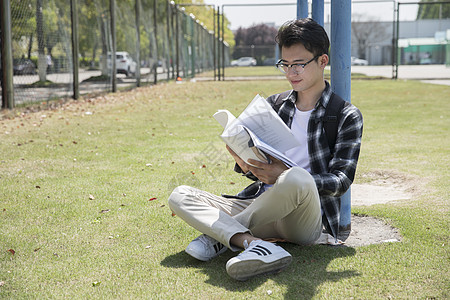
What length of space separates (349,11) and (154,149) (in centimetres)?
387

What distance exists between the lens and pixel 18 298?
2.59 meters

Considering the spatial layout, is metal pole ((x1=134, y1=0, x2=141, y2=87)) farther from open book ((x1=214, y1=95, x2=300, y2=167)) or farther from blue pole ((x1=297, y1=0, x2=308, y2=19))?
open book ((x1=214, y1=95, x2=300, y2=167))

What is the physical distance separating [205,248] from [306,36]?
135 cm

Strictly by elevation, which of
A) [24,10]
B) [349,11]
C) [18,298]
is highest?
[24,10]

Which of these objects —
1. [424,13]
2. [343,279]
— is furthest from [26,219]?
[424,13]

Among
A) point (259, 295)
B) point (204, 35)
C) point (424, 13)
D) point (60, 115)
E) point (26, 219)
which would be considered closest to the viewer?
point (259, 295)

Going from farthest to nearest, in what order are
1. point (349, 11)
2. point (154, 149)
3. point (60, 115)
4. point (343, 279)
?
1. point (60, 115)
2. point (154, 149)
3. point (349, 11)
4. point (343, 279)

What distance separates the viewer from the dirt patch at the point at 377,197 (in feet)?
11.2

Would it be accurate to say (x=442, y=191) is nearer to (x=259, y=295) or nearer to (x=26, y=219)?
(x=259, y=295)

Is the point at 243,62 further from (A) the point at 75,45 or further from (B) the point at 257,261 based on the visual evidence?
(B) the point at 257,261

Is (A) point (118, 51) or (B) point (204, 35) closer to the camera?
(A) point (118, 51)

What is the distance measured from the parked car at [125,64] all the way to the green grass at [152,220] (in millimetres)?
8255

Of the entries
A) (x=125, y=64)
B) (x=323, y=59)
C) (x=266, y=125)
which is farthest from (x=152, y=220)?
(x=125, y=64)

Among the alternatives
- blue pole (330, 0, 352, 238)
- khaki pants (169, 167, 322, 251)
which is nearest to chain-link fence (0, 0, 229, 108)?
khaki pants (169, 167, 322, 251)
